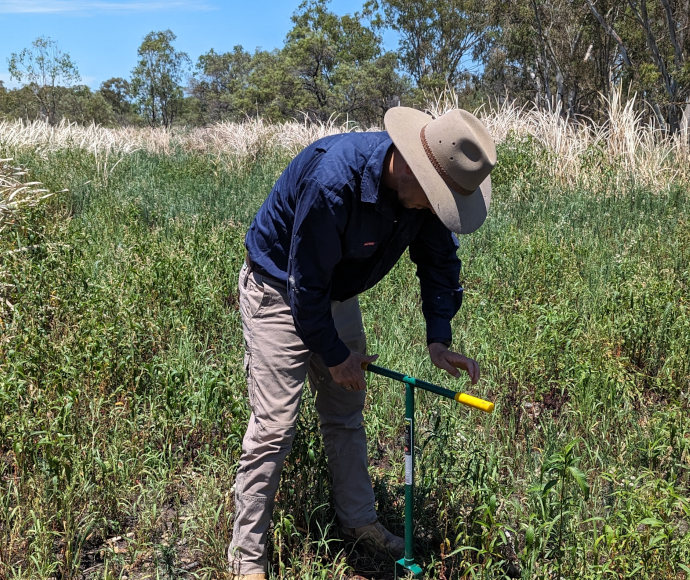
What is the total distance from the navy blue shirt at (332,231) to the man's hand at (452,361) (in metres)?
0.40

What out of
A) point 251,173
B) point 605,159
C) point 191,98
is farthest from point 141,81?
point 605,159

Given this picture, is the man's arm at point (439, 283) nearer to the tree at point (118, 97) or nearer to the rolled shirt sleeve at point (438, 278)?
the rolled shirt sleeve at point (438, 278)

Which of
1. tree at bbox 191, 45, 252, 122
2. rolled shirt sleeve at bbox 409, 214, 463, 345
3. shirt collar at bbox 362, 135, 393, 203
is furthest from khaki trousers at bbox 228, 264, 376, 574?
tree at bbox 191, 45, 252, 122

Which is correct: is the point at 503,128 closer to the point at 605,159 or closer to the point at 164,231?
the point at 605,159

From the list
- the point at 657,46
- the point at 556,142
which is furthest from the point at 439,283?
the point at 657,46

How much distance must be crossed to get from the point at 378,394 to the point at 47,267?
314 cm

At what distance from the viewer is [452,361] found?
9.06ft

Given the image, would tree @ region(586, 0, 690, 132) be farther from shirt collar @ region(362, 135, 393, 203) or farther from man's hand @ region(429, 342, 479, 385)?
shirt collar @ region(362, 135, 393, 203)

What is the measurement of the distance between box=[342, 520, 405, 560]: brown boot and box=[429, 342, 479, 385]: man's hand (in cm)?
80

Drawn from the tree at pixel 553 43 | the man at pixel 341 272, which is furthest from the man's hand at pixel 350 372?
the tree at pixel 553 43

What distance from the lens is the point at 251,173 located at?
40.4ft

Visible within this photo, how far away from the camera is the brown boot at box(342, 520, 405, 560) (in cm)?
296

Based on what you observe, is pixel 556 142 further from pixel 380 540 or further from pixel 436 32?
pixel 436 32

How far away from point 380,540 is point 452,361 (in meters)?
0.88
